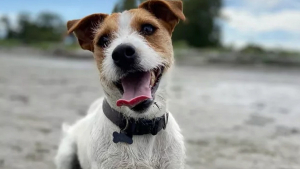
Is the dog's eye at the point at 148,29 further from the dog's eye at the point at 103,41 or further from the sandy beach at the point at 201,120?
the sandy beach at the point at 201,120

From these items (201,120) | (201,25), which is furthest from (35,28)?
(201,120)

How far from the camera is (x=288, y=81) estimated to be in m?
15.2

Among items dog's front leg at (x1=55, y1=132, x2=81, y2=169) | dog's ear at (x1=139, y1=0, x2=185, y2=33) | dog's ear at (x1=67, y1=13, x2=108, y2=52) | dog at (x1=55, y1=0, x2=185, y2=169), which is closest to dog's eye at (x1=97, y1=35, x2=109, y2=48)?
dog at (x1=55, y1=0, x2=185, y2=169)

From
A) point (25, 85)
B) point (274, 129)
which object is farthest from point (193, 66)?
point (274, 129)

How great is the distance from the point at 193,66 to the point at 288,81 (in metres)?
8.05

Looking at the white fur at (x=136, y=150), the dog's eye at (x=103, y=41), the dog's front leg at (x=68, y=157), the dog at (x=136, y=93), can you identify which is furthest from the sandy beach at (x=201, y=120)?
the dog's eye at (x=103, y=41)

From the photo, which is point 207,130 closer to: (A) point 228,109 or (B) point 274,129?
(B) point 274,129

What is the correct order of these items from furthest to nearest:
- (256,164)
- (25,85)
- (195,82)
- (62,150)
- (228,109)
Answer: (195,82), (25,85), (228,109), (256,164), (62,150)

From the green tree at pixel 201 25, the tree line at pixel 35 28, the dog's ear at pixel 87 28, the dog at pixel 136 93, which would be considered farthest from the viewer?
the tree line at pixel 35 28

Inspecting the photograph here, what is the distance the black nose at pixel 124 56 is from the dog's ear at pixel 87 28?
2.53 ft

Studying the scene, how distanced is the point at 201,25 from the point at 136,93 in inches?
1669

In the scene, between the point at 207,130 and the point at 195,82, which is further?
the point at 195,82

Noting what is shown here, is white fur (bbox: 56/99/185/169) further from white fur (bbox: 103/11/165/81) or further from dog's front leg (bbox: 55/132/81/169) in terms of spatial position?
dog's front leg (bbox: 55/132/81/169)

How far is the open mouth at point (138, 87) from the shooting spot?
315cm
